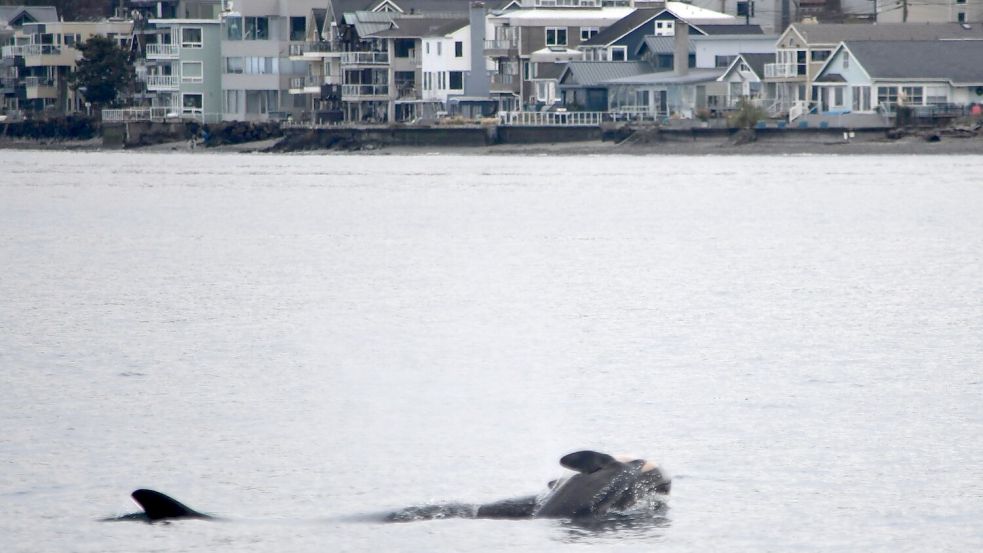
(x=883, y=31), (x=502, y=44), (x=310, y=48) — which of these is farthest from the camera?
(x=310, y=48)

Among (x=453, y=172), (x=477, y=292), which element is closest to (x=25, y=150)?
(x=453, y=172)

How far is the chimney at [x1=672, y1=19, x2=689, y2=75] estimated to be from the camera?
338 ft

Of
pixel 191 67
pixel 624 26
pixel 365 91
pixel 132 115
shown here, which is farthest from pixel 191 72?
pixel 624 26

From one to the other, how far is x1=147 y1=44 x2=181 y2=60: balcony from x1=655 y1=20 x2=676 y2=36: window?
1573 inches

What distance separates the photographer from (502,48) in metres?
110

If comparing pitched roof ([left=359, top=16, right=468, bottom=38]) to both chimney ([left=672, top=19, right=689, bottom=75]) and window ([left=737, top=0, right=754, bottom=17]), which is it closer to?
chimney ([left=672, top=19, right=689, bottom=75])

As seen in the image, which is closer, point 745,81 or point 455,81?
point 745,81

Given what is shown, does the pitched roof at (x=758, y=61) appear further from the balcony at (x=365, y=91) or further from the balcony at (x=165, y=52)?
the balcony at (x=165, y=52)

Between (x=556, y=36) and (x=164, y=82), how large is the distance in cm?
3312

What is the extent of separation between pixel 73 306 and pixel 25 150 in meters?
109

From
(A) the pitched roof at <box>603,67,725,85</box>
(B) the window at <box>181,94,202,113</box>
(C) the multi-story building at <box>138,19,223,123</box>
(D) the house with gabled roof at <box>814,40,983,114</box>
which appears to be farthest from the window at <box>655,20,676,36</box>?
(B) the window at <box>181,94,202,113</box>

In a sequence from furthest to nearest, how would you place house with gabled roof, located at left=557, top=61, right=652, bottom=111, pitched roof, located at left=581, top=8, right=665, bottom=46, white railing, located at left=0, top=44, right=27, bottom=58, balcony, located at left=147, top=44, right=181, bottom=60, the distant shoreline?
white railing, located at left=0, top=44, right=27, bottom=58
balcony, located at left=147, top=44, right=181, bottom=60
pitched roof, located at left=581, top=8, right=665, bottom=46
house with gabled roof, located at left=557, top=61, right=652, bottom=111
the distant shoreline

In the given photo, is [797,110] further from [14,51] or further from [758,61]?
[14,51]

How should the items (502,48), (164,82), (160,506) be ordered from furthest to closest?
(164,82) < (502,48) < (160,506)
